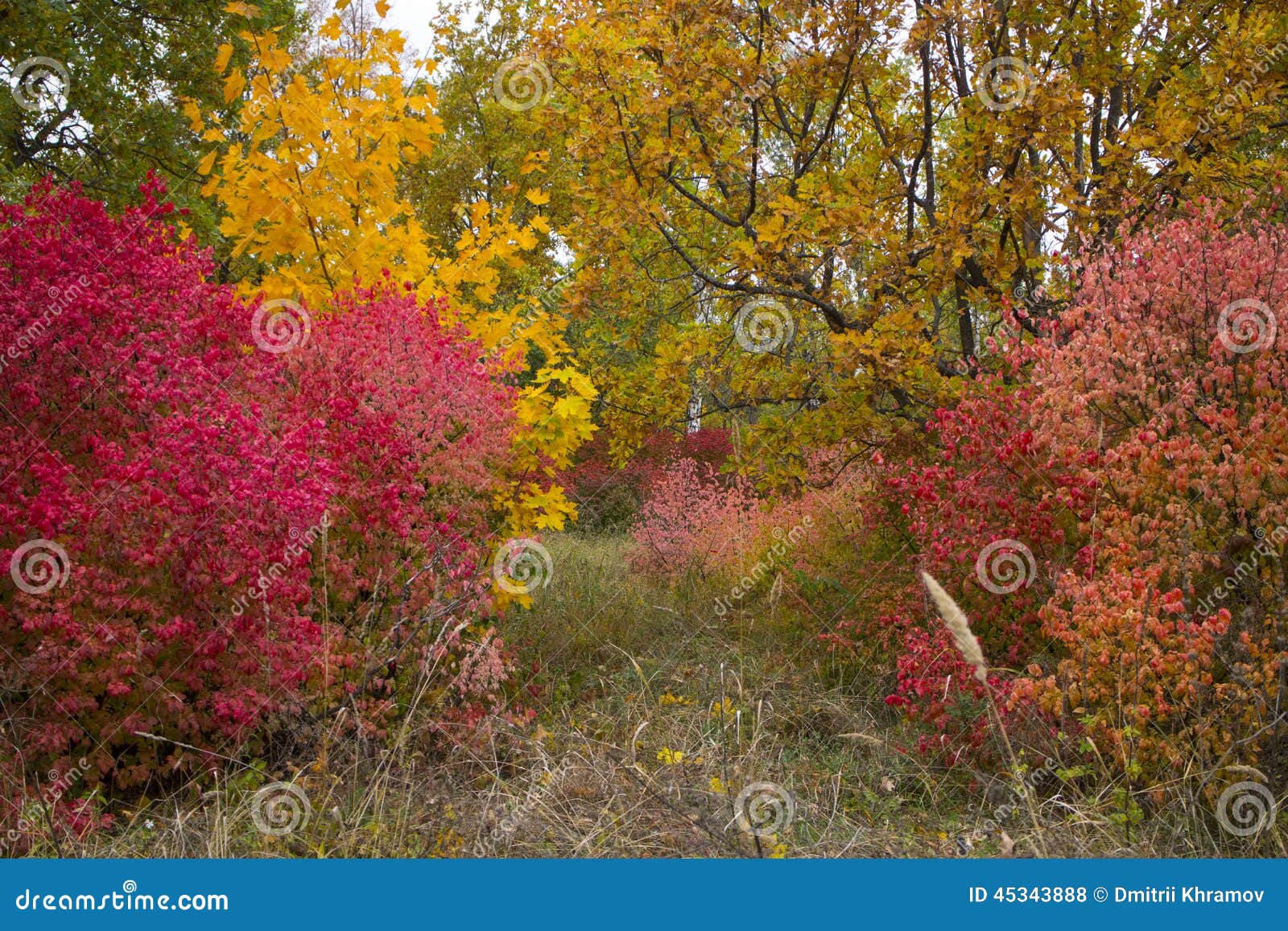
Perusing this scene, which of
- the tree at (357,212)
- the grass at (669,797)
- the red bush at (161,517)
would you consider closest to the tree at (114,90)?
the tree at (357,212)

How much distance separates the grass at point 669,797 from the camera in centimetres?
353

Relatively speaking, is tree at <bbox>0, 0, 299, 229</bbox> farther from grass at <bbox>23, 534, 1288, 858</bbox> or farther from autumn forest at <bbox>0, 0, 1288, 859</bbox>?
grass at <bbox>23, 534, 1288, 858</bbox>

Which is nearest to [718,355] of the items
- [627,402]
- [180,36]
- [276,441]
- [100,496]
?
[627,402]

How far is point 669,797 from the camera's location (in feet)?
12.6

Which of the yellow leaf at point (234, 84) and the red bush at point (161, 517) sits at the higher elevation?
the yellow leaf at point (234, 84)

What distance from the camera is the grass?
353 cm

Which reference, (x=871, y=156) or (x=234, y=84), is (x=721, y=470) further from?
(x=234, y=84)

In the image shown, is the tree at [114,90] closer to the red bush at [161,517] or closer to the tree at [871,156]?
the tree at [871,156]

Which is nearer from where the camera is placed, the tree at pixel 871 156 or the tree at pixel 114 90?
the tree at pixel 871 156

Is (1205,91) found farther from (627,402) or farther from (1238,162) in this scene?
(627,402)

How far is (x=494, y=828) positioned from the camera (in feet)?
12.1

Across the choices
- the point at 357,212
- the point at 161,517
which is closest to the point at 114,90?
the point at 357,212

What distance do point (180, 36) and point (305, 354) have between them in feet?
28.0

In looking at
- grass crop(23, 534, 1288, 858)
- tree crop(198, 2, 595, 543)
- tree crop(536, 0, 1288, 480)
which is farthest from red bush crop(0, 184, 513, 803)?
tree crop(536, 0, 1288, 480)
